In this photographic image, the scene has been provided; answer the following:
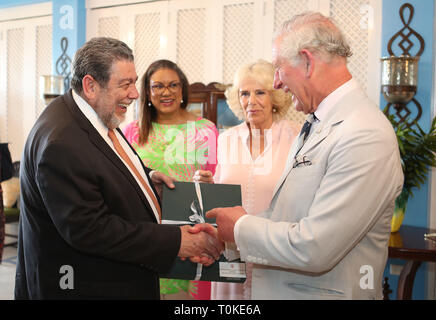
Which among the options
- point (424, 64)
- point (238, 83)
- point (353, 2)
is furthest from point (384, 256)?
point (353, 2)

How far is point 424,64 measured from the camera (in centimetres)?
363

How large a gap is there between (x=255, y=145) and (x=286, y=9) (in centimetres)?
264

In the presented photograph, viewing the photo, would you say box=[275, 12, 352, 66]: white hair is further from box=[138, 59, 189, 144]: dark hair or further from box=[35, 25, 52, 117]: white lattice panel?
box=[35, 25, 52, 117]: white lattice panel

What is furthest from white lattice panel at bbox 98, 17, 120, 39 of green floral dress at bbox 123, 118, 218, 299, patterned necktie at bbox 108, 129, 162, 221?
patterned necktie at bbox 108, 129, 162, 221

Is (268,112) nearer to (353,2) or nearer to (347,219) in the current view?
(347,219)

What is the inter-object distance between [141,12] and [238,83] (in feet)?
10.9

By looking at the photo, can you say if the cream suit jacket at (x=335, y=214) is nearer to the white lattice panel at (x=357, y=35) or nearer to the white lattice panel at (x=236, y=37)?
the white lattice panel at (x=357, y=35)

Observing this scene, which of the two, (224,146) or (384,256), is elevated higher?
(224,146)

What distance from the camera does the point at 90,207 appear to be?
1387 mm

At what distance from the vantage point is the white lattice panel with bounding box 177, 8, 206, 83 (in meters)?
5.02

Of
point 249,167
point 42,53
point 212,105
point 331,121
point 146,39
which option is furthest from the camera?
point 42,53

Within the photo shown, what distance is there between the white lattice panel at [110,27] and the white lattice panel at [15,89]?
169cm

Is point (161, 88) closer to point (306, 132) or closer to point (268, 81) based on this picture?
point (268, 81)

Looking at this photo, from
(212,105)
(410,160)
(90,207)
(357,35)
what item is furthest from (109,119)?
(357,35)
